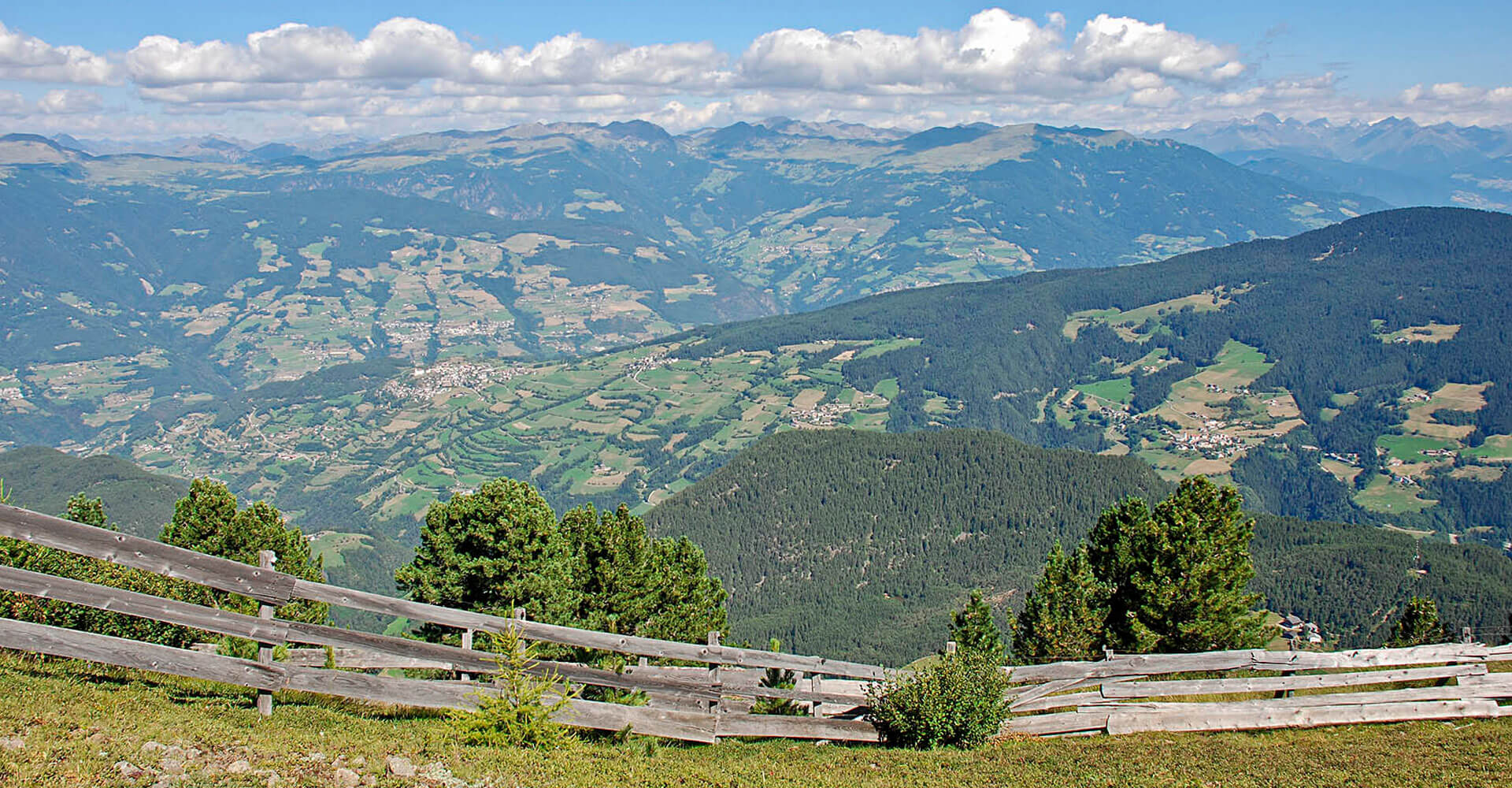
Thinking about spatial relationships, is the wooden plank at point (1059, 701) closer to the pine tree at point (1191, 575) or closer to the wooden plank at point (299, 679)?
the wooden plank at point (299, 679)

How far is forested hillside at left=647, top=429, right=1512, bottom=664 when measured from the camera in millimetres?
132000

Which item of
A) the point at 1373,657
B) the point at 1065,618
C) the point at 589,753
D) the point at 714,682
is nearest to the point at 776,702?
the point at 714,682

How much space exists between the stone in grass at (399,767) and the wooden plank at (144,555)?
2.96 meters

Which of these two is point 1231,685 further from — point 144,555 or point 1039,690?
point 144,555

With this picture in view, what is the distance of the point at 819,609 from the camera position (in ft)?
512

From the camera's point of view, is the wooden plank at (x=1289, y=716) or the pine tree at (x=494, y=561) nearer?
the wooden plank at (x=1289, y=716)

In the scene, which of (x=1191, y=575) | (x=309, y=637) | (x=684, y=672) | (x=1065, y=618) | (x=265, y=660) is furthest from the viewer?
(x=1065, y=618)

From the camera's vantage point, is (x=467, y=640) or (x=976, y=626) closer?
(x=467, y=640)

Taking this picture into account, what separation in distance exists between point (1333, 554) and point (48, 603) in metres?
163

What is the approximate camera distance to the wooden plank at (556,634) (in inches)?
591

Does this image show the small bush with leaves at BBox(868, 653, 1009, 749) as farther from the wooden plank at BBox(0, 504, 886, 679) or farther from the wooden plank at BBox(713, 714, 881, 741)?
the wooden plank at BBox(0, 504, 886, 679)

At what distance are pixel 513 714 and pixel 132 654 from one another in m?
5.61

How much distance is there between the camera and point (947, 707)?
1733 centimetres

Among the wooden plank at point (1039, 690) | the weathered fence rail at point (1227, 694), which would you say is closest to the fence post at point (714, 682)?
the weathered fence rail at point (1227, 694)
